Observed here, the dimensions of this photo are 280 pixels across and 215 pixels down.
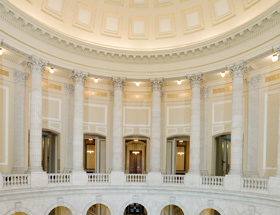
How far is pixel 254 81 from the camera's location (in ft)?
52.1

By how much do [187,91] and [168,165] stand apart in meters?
6.05

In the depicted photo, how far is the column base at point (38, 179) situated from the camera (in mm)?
13594

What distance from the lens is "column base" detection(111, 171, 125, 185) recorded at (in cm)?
1625

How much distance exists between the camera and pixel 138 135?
65.0ft

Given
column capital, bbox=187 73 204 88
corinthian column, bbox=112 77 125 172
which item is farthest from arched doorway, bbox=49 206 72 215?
column capital, bbox=187 73 204 88

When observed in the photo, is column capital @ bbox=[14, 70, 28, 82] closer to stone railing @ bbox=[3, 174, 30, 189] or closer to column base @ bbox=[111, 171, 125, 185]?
stone railing @ bbox=[3, 174, 30, 189]

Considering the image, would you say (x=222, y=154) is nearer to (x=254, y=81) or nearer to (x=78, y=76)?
(x=254, y=81)

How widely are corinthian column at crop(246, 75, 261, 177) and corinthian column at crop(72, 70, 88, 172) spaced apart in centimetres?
1045

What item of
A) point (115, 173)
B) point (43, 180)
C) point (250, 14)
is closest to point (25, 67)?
point (43, 180)

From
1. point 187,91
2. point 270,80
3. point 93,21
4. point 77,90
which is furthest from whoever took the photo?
point 187,91

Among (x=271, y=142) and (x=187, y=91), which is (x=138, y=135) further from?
(x=271, y=142)

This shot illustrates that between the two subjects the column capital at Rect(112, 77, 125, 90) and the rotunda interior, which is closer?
the rotunda interior

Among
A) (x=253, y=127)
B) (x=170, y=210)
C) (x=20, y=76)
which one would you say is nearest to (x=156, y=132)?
(x=170, y=210)

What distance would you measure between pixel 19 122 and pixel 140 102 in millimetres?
8680
